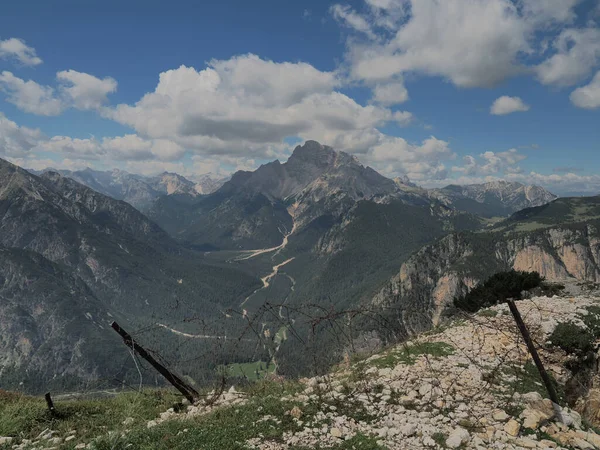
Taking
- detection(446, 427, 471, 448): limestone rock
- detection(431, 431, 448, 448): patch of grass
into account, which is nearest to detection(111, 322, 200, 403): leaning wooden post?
detection(431, 431, 448, 448): patch of grass

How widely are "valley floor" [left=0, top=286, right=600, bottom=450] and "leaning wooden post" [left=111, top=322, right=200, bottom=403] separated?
92 cm

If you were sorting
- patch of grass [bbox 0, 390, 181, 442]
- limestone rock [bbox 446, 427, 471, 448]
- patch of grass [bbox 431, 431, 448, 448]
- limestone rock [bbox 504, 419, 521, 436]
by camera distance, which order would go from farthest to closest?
1. patch of grass [bbox 0, 390, 181, 442]
2. limestone rock [bbox 504, 419, 521, 436]
3. patch of grass [bbox 431, 431, 448, 448]
4. limestone rock [bbox 446, 427, 471, 448]

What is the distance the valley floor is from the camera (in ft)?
34.6

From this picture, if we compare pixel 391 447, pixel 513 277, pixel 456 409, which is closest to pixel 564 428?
pixel 456 409

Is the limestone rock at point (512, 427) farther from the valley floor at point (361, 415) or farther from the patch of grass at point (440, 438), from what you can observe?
the patch of grass at point (440, 438)

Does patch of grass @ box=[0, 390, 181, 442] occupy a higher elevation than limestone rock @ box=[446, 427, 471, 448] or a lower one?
lower

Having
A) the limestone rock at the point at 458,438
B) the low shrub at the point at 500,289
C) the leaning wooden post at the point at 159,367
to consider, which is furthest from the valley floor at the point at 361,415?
the low shrub at the point at 500,289

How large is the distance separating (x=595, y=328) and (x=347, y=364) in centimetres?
1457

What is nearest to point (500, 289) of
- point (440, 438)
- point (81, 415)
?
point (440, 438)

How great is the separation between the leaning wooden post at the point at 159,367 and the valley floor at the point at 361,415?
3.00 ft

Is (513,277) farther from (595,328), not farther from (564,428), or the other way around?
(564,428)

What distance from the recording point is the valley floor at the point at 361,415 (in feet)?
34.6

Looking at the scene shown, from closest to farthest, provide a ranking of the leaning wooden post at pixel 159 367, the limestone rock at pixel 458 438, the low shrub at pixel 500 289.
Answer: the limestone rock at pixel 458 438, the leaning wooden post at pixel 159 367, the low shrub at pixel 500 289

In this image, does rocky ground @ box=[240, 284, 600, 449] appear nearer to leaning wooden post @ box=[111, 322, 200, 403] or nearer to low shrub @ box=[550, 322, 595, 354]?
low shrub @ box=[550, 322, 595, 354]
